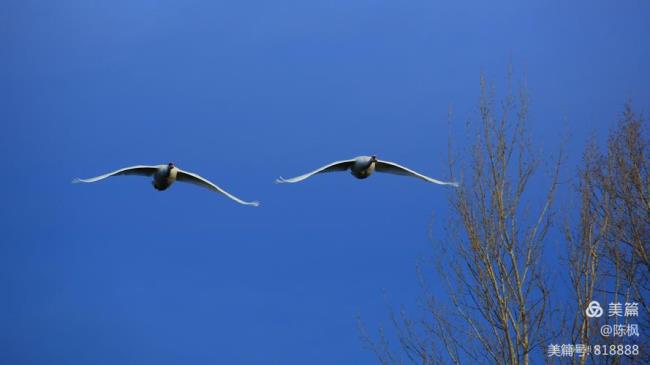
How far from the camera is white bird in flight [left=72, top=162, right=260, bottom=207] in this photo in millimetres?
6691

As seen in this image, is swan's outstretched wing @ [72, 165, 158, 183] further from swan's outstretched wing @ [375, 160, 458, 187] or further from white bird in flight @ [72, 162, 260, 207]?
swan's outstretched wing @ [375, 160, 458, 187]

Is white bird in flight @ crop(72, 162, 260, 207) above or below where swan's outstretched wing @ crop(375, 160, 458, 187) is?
below

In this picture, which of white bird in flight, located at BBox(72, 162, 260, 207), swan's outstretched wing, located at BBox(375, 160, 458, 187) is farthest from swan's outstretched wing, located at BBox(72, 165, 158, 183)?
swan's outstretched wing, located at BBox(375, 160, 458, 187)

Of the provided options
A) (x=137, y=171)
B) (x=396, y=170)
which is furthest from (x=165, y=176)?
(x=396, y=170)

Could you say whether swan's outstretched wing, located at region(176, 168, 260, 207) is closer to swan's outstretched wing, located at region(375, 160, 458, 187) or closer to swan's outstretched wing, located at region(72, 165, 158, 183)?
swan's outstretched wing, located at region(72, 165, 158, 183)

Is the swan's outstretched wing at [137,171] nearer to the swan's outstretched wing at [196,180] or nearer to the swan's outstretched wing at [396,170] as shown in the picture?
the swan's outstretched wing at [196,180]

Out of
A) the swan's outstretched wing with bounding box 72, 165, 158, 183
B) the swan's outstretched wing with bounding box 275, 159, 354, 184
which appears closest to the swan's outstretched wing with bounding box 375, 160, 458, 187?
the swan's outstretched wing with bounding box 275, 159, 354, 184

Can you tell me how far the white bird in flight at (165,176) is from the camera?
6.69 m

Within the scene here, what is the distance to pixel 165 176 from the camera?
675 cm

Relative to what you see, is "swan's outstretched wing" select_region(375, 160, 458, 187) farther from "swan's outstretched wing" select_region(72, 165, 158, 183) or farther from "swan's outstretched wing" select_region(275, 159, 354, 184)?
"swan's outstretched wing" select_region(72, 165, 158, 183)

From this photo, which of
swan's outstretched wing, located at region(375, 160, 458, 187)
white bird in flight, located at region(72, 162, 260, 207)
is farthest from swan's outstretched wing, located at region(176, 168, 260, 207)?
swan's outstretched wing, located at region(375, 160, 458, 187)

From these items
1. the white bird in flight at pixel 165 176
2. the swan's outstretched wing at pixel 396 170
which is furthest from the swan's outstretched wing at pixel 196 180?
the swan's outstretched wing at pixel 396 170

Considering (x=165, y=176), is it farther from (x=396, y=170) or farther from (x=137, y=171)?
(x=396, y=170)

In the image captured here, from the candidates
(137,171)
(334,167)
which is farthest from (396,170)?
(137,171)
